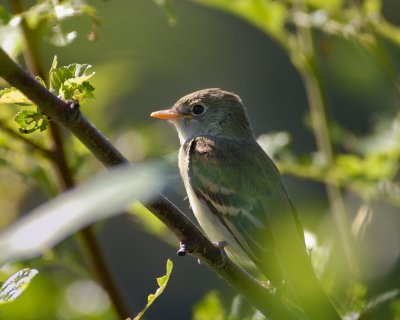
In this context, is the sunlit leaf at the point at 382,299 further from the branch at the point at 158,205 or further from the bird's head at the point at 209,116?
the bird's head at the point at 209,116

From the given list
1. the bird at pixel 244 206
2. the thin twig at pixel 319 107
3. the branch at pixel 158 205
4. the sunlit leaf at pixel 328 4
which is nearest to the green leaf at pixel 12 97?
the branch at pixel 158 205

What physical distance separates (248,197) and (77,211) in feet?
8.54

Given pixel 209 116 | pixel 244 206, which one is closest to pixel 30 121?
pixel 244 206

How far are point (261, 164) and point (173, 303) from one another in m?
3.45

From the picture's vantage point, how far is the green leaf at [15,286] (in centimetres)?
128

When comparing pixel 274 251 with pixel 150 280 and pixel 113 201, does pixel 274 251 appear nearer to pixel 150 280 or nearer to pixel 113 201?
pixel 113 201

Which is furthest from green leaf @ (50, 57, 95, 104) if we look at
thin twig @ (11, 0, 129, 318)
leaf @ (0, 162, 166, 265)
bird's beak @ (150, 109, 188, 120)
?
bird's beak @ (150, 109, 188, 120)

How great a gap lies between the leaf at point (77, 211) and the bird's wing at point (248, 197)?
1.95 metres

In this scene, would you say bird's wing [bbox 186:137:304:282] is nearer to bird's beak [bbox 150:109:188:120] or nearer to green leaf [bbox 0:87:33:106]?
bird's beak [bbox 150:109:188:120]

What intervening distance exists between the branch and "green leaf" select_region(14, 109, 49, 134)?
171 mm

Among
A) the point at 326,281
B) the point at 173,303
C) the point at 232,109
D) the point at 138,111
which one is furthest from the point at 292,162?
the point at 138,111

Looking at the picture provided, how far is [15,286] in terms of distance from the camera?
1308 mm

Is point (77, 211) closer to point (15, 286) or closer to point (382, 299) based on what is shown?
point (15, 286)

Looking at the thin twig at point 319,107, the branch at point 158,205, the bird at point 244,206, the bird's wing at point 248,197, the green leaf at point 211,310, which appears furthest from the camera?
the bird's wing at point 248,197
